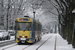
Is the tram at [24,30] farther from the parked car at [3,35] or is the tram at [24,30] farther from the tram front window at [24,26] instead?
the parked car at [3,35]

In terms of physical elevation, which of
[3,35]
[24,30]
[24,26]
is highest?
[24,26]

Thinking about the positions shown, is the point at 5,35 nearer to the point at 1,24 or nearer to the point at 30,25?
the point at 30,25

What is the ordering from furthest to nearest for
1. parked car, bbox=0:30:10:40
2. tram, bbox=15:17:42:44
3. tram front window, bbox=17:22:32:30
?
parked car, bbox=0:30:10:40 < tram front window, bbox=17:22:32:30 < tram, bbox=15:17:42:44

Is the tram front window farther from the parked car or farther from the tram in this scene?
the parked car

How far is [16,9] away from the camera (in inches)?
1790

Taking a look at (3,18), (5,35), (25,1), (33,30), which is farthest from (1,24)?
(33,30)

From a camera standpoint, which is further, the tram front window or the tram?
the tram front window

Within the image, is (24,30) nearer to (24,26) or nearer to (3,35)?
(24,26)

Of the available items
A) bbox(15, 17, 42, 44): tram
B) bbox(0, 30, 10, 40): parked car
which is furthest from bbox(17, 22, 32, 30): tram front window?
bbox(0, 30, 10, 40): parked car

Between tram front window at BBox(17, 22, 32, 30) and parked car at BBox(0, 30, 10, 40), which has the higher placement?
tram front window at BBox(17, 22, 32, 30)

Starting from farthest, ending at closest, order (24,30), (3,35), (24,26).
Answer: (3,35), (24,26), (24,30)

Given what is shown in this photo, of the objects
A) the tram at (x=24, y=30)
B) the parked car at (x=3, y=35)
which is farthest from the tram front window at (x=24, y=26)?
the parked car at (x=3, y=35)

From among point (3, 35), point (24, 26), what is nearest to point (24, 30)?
point (24, 26)

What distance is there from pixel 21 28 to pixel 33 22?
1630 millimetres
